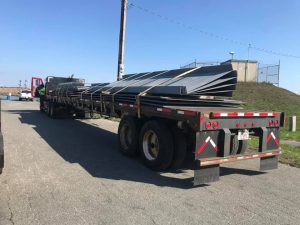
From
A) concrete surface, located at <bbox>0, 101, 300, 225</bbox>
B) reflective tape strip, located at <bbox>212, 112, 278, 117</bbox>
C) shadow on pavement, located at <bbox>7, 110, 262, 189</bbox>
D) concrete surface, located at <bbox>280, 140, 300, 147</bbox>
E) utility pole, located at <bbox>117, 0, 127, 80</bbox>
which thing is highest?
utility pole, located at <bbox>117, 0, 127, 80</bbox>

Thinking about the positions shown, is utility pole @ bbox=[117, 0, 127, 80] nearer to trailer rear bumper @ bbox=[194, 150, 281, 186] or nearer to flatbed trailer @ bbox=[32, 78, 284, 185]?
flatbed trailer @ bbox=[32, 78, 284, 185]

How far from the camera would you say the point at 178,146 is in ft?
21.9

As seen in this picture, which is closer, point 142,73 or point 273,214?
point 273,214

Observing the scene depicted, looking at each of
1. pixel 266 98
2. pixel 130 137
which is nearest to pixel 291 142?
pixel 130 137

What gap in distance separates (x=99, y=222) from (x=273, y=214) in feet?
7.81

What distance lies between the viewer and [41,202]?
5.03 m

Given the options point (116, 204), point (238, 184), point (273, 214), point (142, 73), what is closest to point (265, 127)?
point (238, 184)

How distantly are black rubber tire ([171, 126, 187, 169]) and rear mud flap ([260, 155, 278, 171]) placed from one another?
169 cm

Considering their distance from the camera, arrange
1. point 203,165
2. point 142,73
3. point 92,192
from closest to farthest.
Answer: point 92,192
point 203,165
point 142,73

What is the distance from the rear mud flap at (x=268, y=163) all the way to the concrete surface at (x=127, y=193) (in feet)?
0.45

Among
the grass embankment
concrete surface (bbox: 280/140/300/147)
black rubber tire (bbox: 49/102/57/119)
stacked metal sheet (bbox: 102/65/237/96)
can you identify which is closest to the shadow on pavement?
stacked metal sheet (bbox: 102/65/237/96)

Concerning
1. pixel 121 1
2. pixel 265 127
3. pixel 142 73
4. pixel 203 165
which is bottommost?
pixel 203 165

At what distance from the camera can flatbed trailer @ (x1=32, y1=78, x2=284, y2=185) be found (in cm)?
605

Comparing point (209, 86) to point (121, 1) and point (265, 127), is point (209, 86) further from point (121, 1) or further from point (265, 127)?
point (121, 1)
